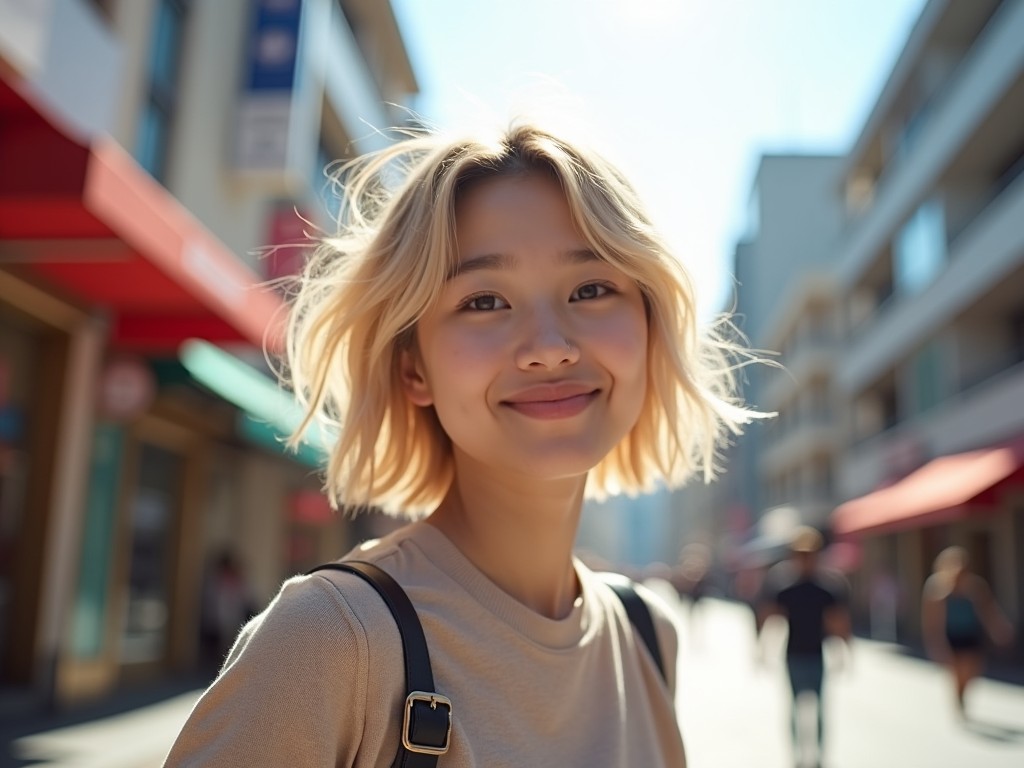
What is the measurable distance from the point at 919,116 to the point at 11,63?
24947mm

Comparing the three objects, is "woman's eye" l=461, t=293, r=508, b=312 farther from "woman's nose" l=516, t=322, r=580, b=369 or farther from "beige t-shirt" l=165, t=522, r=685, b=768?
"beige t-shirt" l=165, t=522, r=685, b=768

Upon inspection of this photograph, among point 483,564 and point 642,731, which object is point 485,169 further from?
point 642,731

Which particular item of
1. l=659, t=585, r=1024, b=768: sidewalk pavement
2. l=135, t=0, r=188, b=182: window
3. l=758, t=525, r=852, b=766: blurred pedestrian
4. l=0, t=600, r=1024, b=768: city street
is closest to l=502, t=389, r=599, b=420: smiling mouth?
l=0, t=600, r=1024, b=768: city street

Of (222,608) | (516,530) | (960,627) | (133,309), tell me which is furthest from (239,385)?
(516,530)

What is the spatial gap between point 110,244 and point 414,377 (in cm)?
625

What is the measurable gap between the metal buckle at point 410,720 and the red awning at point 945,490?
57.0 feet

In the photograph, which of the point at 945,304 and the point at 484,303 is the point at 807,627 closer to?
the point at 484,303

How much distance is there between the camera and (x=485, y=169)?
5.22 ft

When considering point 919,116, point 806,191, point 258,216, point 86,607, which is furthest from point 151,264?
point 806,191

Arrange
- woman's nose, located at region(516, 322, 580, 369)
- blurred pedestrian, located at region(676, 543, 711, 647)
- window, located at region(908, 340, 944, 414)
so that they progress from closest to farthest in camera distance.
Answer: woman's nose, located at region(516, 322, 580, 369) → blurred pedestrian, located at region(676, 543, 711, 647) → window, located at region(908, 340, 944, 414)

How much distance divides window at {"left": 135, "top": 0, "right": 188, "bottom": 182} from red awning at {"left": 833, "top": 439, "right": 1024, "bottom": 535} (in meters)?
14.6

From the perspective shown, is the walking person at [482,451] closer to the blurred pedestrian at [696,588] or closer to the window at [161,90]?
the window at [161,90]

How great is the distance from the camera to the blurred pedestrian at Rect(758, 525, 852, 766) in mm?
7156

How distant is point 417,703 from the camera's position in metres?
Result: 1.14
